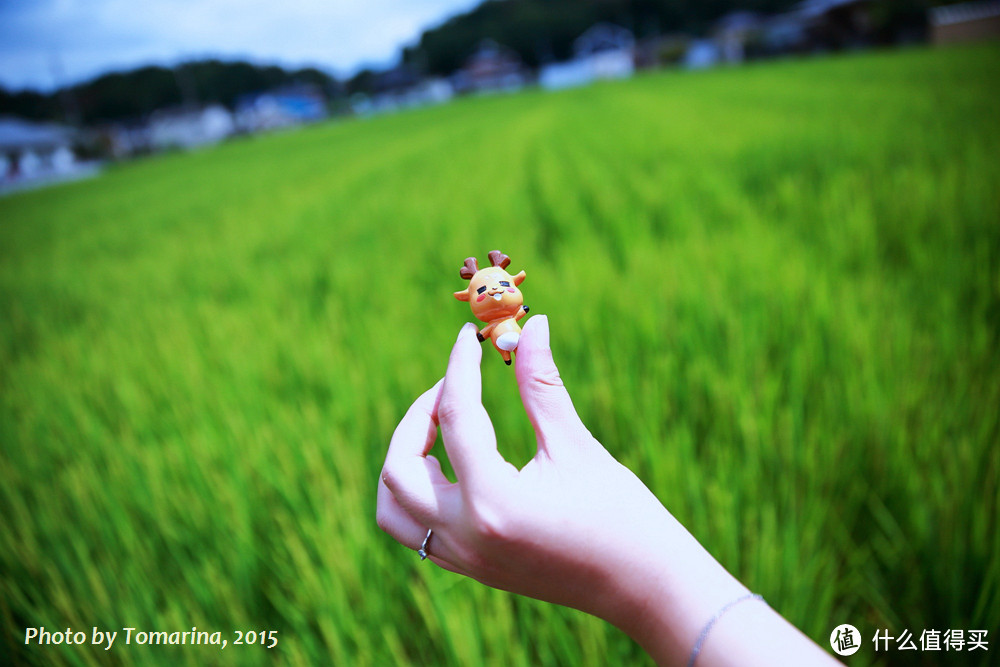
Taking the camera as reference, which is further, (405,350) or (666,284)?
(666,284)

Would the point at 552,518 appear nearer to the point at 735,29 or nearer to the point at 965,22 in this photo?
the point at 965,22

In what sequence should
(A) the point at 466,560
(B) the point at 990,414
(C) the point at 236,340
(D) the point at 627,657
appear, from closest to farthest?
(A) the point at 466,560 → (D) the point at 627,657 → (B) the point at 990,414 → (C) the point at 236,340

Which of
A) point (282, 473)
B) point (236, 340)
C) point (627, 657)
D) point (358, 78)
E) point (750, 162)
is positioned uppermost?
point (358, 78)

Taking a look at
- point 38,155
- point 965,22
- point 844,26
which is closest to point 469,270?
point 965,22

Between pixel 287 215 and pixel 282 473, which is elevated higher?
pixel 287 215

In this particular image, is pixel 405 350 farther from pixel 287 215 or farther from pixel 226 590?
pixel 287 215

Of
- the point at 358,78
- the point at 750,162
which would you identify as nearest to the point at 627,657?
the point at 750,162

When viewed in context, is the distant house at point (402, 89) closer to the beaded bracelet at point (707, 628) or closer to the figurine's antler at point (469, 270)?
the figurine's antler at point (469, 270)
